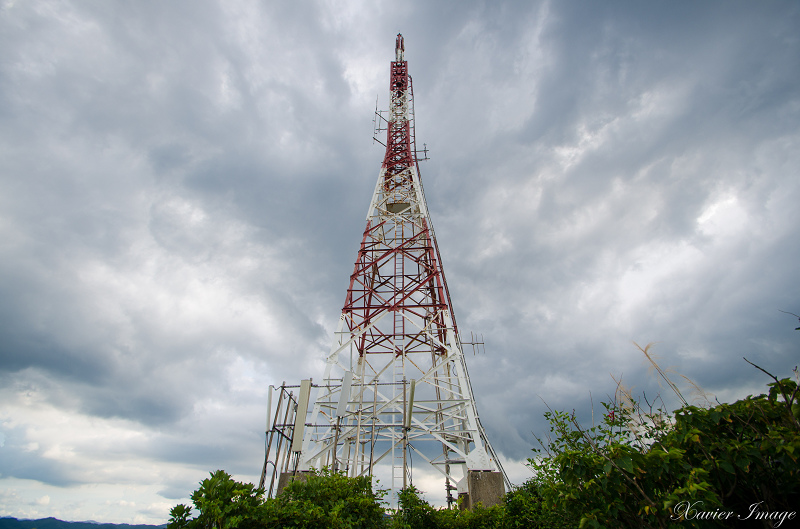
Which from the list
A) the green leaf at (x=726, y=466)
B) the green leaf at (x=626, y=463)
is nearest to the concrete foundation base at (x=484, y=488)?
the green leaf at (x=626, y=463)

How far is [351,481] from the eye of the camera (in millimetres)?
7383

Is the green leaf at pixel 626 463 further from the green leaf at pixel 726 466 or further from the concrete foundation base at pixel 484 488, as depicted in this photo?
the concrete foundation base at pixel 484 488

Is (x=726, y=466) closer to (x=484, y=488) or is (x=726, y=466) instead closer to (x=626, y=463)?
(x=626, y=463)

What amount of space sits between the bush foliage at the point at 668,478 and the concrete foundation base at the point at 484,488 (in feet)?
16.5

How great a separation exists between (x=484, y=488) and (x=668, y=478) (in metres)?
7.54

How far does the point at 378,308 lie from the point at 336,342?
2146 mm

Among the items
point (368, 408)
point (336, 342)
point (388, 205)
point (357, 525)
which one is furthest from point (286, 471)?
point (388, 205)

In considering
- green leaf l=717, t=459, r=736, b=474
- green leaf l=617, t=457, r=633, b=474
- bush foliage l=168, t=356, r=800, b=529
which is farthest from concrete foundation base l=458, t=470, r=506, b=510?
green leaf l=717, t=459, r=736, b=474

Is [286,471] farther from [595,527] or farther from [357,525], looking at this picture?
[595,527]

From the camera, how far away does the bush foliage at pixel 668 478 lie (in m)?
3.50

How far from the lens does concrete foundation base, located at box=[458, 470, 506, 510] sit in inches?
407

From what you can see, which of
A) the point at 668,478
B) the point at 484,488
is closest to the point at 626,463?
the point at 668,478

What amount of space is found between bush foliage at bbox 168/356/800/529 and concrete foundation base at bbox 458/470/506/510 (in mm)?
5018

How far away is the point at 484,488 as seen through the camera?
34.5ft
